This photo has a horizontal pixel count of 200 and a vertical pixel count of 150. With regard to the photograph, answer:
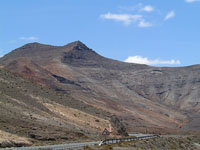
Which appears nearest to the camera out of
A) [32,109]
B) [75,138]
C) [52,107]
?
[75,138]

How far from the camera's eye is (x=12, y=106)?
220 ft

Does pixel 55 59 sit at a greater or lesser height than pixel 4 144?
greater

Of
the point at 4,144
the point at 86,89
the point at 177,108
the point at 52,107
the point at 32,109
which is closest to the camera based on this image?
the point at 4,144

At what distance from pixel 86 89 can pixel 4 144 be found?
130461mm

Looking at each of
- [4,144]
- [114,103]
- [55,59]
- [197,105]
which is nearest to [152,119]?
[114,103]

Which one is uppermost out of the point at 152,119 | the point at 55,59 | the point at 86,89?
the point at 55,59

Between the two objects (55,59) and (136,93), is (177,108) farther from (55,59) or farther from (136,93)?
(55,59)

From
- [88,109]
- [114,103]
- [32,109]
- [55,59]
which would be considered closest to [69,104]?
[88,109]

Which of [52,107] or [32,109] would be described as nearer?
[32,109]

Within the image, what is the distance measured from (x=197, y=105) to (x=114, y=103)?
5824 cm

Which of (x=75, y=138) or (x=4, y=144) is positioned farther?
(x=75, y=138)

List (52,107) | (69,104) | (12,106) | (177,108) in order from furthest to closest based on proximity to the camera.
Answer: (177,108)
(69,104)
(52,107)
(12,106)

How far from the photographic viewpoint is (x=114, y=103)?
524 feet

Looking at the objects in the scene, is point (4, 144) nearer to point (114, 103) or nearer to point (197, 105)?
point (114, 103)
